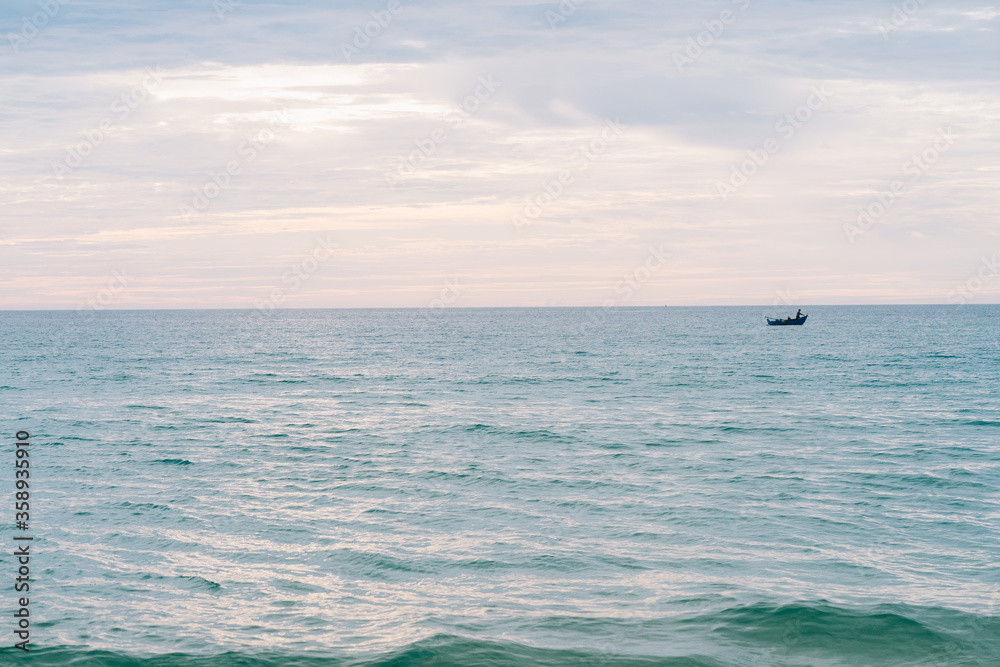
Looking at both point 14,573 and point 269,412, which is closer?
point 14,573

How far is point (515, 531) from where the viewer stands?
2022 cm

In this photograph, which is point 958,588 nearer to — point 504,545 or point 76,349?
point 504,545

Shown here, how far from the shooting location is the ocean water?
13398 millimetres

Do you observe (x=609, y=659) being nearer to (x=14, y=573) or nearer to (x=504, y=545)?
(x=504, y=545)

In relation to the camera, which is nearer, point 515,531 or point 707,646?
point 707,646

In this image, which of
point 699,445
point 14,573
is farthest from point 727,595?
point 699,445

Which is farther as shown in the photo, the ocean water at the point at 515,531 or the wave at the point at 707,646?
the ocean water at the point at 515,531

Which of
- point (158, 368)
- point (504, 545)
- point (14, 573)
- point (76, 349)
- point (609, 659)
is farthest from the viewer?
point (76, 349)

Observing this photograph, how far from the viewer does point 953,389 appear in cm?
5197

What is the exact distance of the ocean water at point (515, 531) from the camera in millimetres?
13398

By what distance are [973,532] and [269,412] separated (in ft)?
120

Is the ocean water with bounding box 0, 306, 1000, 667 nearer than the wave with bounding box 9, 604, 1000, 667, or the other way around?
the wave with bounding box 9, 604, 1000, 667

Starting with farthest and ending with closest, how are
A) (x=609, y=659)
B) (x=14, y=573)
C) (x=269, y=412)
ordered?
(x=269, y=412), (x=14, y=573), (x=609, y=659)

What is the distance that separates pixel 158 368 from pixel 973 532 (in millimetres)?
72856
